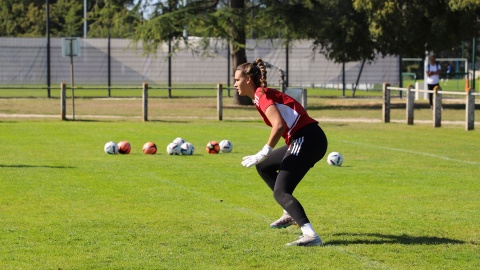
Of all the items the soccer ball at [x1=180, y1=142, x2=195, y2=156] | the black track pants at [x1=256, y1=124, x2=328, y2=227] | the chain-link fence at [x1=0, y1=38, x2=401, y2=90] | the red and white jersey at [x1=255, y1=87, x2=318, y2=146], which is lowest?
the soccer ball at [x1=180, y1=142, x2=195, y2=156]

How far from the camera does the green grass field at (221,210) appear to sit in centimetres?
518

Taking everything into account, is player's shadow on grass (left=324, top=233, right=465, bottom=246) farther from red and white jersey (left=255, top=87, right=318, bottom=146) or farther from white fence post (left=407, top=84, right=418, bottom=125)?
white fence post (left=407, top=84, right=418, bottom=125)

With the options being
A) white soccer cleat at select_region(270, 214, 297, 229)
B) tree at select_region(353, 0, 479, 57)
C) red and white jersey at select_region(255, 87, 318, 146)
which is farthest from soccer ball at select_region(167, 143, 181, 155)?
tree at select_region(353, 0, 479, 57)

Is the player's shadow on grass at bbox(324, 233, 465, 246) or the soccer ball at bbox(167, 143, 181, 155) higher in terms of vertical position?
the soccer ball at bbox(167, 143, 181, 155)

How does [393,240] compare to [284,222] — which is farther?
[284,222]

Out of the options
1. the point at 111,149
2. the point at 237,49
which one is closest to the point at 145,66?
the point at 237,49

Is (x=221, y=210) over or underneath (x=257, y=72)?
underneath

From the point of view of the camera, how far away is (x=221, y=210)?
23.5 ft

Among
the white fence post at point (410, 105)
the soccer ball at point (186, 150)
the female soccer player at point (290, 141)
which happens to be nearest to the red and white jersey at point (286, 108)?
the female soccer player at point (290, 141)

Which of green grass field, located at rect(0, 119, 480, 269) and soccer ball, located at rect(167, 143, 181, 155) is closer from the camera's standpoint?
green grass field, located at rect(0, 119, 480, 269)

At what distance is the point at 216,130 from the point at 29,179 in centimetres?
917

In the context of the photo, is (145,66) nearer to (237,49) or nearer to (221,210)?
(237,49)

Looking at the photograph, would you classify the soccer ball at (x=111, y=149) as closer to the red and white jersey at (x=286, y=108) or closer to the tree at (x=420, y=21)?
the red and white jersey at (x=286, y=108)

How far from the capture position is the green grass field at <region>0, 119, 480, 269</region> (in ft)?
17.0
